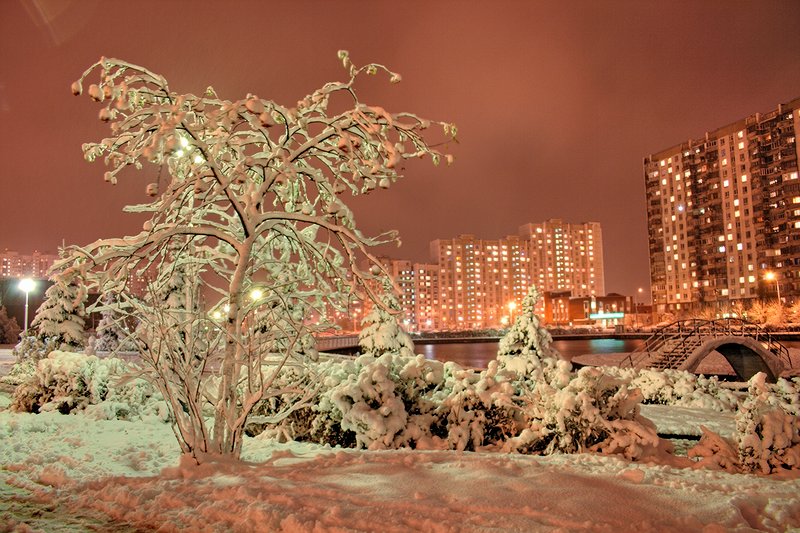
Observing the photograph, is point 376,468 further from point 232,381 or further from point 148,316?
point 148,316

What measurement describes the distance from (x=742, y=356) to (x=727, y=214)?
111m

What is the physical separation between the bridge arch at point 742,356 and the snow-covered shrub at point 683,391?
763cm

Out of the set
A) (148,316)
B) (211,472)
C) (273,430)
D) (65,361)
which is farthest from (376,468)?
(65,361)

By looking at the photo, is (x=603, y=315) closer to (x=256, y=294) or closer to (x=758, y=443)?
(x=758, y=443)

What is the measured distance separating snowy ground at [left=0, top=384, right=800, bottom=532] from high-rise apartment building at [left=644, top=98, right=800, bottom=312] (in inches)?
4800

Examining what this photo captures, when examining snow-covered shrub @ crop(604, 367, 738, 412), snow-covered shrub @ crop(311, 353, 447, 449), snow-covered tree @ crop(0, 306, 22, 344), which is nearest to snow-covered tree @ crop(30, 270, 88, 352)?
snow-covered shrub @ crop(311, 353, 447, 449)

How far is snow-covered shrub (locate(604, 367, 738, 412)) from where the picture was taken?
59.7 feet

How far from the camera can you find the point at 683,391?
62.6 feet

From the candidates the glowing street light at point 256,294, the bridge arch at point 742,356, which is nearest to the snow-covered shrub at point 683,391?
the bridge arch at point 742,356

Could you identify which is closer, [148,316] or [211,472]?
[211,472]

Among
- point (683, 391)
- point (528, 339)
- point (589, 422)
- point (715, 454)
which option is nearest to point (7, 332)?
point (528, 339)

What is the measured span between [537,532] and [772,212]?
132617mm

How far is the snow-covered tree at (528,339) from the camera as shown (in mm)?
17547

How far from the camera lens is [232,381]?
27.7 ft
